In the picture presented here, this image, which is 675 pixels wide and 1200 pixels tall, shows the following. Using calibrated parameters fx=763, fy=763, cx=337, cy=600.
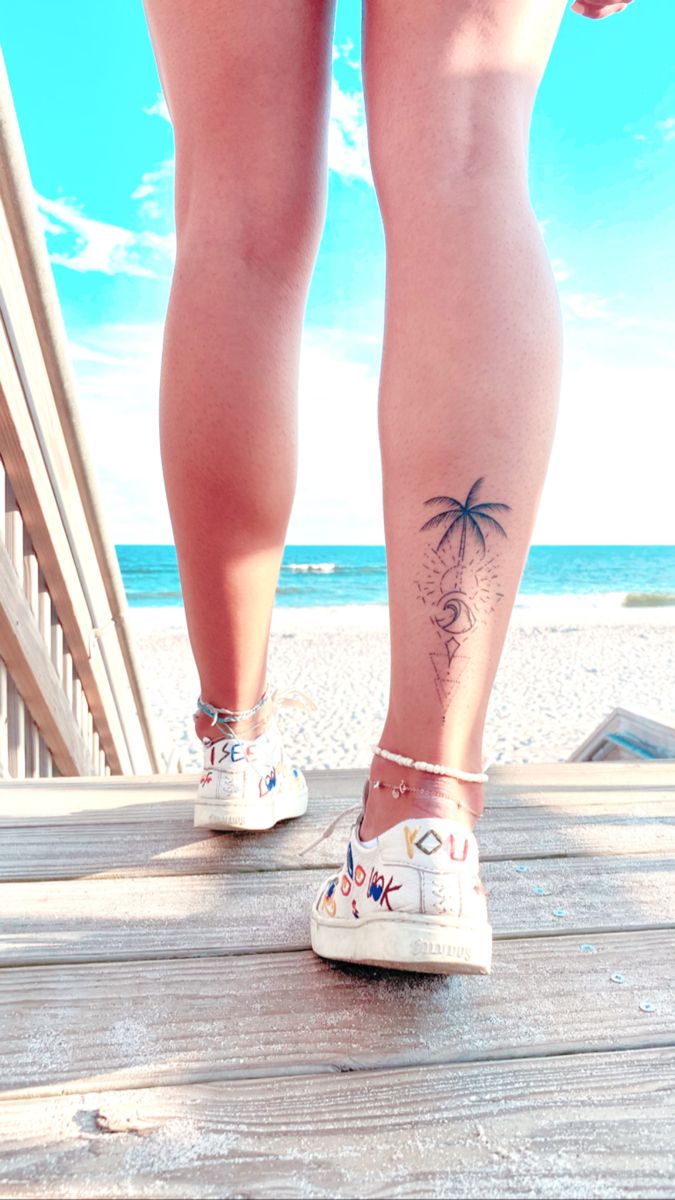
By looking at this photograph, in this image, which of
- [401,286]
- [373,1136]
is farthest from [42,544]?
[373,1136]

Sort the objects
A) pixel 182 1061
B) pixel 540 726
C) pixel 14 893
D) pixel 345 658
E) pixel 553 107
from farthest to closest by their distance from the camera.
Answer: pixel 553 107 → pixel 345 658 → pixel 540 726 → pixel 14 893 → pixel 182 1061

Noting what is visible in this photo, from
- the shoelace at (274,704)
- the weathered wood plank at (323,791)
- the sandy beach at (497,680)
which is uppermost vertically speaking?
the shoelace at (274,704)

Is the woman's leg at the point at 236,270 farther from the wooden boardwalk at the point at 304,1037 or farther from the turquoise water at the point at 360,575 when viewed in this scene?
the turquoise water at the point at 360,575

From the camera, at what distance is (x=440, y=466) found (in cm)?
55

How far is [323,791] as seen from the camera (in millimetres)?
1044

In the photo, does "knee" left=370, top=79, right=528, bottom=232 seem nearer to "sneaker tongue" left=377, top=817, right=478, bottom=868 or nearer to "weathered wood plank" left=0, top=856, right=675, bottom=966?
"sneaker tongue" left=377, top=817, right=478, bottom=868

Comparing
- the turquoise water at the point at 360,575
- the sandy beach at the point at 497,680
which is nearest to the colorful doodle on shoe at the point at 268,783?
the sandy beach at the point at 497,680

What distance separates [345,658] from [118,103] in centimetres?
4417

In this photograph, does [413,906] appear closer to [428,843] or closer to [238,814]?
[428,843]

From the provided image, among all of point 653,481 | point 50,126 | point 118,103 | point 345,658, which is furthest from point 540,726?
→ point 50,126

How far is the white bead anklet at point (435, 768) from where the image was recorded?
0.56 metres

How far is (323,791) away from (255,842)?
214 mm

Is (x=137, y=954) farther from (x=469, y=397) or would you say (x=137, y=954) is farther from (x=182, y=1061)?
(x=469, y=397)

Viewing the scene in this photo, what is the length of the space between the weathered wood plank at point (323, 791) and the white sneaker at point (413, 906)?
43cm
